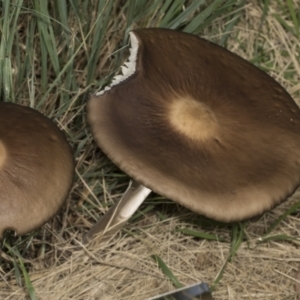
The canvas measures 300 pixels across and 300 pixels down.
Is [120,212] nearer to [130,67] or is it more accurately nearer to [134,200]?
[134,200]

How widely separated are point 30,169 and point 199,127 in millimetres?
481

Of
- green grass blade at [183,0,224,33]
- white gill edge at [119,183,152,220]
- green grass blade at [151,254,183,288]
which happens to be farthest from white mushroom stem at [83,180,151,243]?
green grass blade at [183,0,224,33]

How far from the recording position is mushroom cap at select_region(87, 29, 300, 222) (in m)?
1.47

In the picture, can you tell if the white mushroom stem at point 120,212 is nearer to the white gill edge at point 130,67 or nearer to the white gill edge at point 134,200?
the white gill edge at point 134,200

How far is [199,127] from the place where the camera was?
1.61 meters

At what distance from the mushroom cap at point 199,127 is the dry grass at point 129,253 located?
0.33 meters

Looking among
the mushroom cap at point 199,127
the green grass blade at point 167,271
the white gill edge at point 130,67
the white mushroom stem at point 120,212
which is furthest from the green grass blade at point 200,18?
A: the green grass blade at point 167,271

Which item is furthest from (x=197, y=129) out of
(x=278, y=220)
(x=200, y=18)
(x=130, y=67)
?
(x=200, y=18)

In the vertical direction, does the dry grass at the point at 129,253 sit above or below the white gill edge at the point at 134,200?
below

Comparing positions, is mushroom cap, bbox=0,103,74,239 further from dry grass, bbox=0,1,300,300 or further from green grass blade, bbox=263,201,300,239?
green grass blade, bbox=263,201,300,239

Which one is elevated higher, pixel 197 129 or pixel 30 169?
pixel 197 129

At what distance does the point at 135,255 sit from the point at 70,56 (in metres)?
0.70

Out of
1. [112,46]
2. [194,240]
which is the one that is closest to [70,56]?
[112,46]

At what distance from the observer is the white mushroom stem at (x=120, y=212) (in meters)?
1.74
